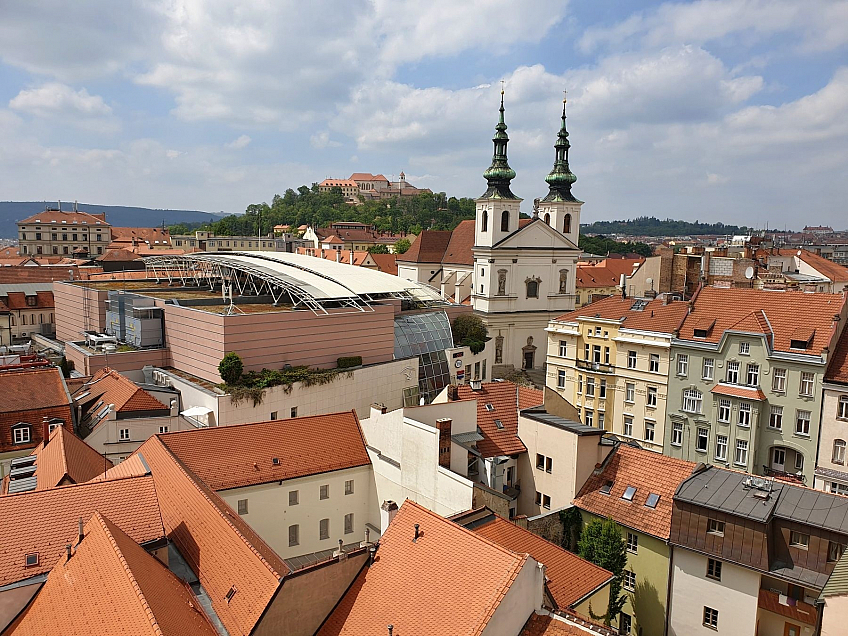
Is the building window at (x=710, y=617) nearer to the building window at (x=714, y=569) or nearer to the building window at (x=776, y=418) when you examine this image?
the building window at (x=714, y=569)

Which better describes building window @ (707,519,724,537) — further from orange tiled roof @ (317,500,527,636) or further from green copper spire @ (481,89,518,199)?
green copper spire @ (481,89,518,199)

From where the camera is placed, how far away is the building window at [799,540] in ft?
64.7

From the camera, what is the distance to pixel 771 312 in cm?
3709

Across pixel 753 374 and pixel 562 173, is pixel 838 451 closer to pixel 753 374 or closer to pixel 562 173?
pixel 753 374

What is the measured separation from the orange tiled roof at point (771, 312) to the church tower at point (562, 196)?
31.9 m

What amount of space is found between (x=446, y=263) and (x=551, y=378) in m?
34.0

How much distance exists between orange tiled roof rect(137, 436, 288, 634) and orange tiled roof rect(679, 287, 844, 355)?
29.9 meters

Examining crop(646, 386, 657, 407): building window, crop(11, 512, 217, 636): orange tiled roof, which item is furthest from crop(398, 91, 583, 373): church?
crop(11, 512, 217, 636): orange tiled roof

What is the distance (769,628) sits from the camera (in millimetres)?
20203

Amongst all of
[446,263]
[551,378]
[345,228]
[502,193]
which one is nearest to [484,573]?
[551,378]

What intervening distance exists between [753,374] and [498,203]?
34.8 metres

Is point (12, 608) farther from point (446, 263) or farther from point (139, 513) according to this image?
point (446, 263)

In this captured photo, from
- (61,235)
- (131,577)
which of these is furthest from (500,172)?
(61,235)

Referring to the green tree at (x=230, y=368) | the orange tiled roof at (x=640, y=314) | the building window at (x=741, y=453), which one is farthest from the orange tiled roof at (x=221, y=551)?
the orange tiled roof at (x=640, y=314)
